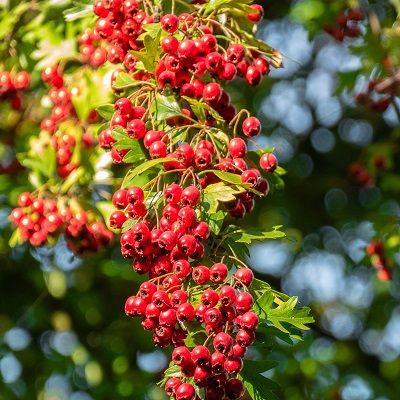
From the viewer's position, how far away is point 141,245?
2.13 m

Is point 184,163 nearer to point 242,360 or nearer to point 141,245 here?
point 141,245

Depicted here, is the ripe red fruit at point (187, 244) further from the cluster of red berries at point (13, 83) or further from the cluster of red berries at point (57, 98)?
the cluster of red berries at point (13, 83)

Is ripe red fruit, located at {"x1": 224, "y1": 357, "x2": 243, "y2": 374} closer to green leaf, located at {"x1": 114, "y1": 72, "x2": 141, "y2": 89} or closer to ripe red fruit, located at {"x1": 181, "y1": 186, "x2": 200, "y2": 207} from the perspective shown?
ripe red fruit, located at {"x1": 181, "y1": 186, "x2": 200, "y2": 207}

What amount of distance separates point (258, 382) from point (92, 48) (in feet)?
5.44

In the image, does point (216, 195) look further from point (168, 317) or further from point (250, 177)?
point (168, 317)

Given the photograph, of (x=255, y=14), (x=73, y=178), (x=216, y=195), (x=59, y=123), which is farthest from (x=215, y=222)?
(x=59, y=123)

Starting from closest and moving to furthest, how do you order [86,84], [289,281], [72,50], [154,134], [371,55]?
[154,134] → [86,84] → [72,50] → [371,55] → [289,281]

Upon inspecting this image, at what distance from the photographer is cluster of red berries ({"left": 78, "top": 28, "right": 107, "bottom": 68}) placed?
332 centimetres

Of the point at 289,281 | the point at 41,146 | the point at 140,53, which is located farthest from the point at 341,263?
the point at 140,53

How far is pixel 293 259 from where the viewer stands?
22.6 feet

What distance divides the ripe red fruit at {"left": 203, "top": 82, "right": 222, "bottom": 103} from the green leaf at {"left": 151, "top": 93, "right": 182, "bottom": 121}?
82 mm

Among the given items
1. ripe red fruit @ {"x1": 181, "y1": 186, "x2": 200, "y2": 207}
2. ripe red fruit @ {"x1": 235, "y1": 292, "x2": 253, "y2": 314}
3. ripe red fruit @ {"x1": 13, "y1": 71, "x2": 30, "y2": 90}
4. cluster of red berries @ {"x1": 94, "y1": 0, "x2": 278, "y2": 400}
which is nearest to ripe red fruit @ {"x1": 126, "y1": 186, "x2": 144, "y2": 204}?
cluster of red berries @ {"x1": 94, "y1": 0, "x2": 278, "y2": 400}

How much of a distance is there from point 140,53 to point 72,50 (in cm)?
123

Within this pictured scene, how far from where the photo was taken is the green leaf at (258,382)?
2.21m
